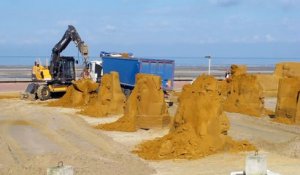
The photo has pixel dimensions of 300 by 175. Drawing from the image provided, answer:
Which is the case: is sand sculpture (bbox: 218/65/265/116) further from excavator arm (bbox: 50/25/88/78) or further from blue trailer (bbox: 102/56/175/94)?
excavator arm (bbox: 50/25/88/78)

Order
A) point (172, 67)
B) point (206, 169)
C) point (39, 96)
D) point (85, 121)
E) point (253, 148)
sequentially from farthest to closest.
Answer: point (39, 96), point (172, 67), point (85, 121), point (253, 148), point (206, 169)

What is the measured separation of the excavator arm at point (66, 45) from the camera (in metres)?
34.2

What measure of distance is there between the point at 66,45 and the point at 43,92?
11.9 feet

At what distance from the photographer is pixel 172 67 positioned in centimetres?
3062

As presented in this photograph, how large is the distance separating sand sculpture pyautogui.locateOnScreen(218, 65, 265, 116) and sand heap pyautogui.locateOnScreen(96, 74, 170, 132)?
7.26 m

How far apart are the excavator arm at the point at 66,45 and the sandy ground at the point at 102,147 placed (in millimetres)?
8276

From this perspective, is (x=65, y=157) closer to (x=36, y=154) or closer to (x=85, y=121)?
(x=36, y=154)

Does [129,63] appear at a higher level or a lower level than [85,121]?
higher

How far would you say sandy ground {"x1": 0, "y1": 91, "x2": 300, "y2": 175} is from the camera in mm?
14109

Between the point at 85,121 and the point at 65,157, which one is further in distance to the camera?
the point at 85,121

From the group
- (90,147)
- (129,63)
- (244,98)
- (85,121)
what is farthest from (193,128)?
(129,63)

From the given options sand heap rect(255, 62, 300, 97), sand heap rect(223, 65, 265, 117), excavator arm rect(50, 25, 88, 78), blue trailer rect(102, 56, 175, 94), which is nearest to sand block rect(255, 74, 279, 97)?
sand heap rect(255, 62, 300, 97)

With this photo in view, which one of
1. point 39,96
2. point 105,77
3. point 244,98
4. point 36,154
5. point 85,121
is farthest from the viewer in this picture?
point 39,96

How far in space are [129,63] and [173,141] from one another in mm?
15602
